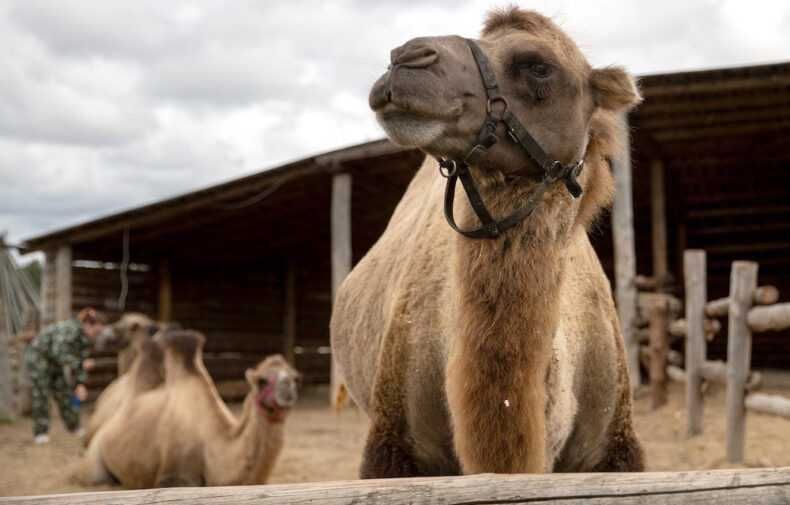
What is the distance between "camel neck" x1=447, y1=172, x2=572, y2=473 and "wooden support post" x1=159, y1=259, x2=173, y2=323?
14578mm

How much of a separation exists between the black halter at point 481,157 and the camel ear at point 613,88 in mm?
282

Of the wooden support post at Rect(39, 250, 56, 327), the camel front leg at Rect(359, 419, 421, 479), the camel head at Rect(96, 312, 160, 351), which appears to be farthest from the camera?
the wooden support post at Rect(39, 250, 56, 327)

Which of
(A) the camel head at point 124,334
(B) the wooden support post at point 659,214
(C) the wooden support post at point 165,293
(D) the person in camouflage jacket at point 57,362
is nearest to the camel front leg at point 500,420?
(A) the camel head at point 124,334

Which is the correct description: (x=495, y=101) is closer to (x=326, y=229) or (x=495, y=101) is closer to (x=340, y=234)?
(x=340, y=234)

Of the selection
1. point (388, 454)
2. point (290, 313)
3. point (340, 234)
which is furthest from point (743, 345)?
point (290, 313)

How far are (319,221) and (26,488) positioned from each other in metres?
9.38

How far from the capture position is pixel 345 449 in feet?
30.5

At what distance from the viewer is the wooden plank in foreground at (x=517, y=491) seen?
184cm

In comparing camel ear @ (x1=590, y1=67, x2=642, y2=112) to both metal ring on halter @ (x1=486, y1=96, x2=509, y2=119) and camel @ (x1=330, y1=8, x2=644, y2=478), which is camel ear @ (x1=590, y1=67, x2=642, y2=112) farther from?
metal ring on halter @ (x1=486, y1=96, x2=509, y2=119)

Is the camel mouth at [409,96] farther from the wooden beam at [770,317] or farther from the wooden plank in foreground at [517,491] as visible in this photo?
the wooden beam at [770,317]

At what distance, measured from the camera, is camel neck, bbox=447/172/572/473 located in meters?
2.72

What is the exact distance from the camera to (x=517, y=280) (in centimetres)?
274

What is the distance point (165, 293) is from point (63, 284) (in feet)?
9.02

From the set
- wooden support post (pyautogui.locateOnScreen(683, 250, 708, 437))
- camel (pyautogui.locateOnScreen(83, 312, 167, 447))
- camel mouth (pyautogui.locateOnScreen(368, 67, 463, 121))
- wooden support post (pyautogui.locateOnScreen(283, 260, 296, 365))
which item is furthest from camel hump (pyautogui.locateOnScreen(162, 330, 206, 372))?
wooden support post (pyautogui.locateOnScreen(283, 260, 296, 365))
